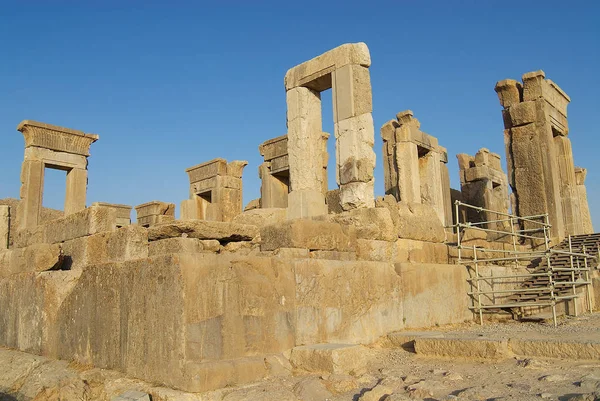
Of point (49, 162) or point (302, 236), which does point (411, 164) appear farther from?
point (302, 236)

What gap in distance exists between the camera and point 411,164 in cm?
1595

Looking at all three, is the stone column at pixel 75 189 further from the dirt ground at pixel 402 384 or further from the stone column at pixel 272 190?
the dirt ground at pixel 402 384

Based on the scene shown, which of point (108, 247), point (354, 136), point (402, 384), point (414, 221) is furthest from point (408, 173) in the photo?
point (402, 384)

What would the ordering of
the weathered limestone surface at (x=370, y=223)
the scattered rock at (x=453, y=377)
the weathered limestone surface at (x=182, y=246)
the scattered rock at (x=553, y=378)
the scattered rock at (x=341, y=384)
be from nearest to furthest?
the scattered rock at (x=553, y=378)
the scattered rock at (x=341, y=384)
the scattered rock at (x=453, y=377)
the weathered limestone surface at (x=182, y=246)
the weathered limestone surface at (x=370, y=223)

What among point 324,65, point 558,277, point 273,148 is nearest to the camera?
point 324,65

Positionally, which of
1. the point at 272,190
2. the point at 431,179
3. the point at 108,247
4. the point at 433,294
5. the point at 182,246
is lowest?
the point at 433,294

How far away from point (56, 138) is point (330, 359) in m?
13.0

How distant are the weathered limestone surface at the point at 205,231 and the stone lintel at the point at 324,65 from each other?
3543mm

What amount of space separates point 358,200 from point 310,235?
2171 mm

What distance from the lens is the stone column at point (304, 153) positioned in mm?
8594

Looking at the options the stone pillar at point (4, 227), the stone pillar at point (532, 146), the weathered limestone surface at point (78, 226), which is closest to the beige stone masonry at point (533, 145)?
the stone pillar at point (532, 146)

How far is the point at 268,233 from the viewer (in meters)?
5.99

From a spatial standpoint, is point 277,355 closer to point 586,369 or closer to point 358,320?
point 358,320

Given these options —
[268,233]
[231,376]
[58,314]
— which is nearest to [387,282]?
[268,233]
